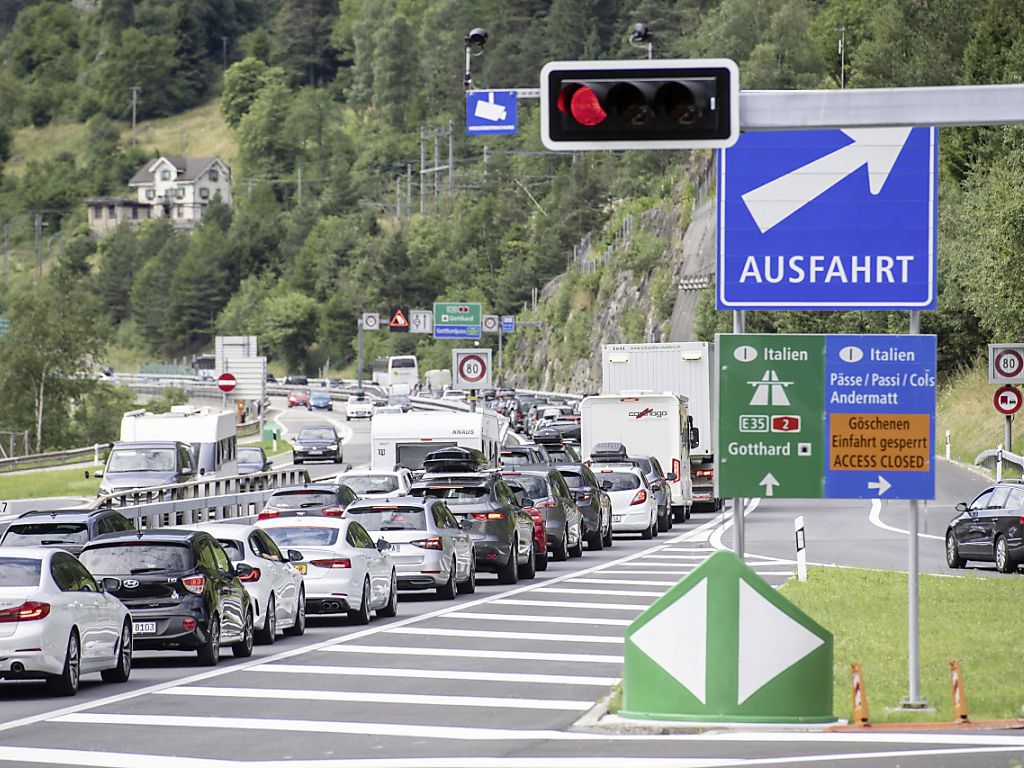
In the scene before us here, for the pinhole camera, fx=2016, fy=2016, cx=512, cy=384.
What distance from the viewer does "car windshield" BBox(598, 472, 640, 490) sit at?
139ft

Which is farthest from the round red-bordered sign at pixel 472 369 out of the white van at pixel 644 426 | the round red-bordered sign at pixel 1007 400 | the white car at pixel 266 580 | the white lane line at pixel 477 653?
the white lane line at pixel 477 653

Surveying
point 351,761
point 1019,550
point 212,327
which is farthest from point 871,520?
point 212,327

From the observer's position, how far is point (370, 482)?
38375mm

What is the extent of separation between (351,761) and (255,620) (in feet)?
30.2

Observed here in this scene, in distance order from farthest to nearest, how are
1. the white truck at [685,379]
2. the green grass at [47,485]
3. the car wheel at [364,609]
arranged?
the green grass at [47,485]
the white truck at [685,379]
the car wheel at [364,609]

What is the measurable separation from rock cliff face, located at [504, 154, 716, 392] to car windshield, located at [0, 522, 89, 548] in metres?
70.7

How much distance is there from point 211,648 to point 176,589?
0.71 metres

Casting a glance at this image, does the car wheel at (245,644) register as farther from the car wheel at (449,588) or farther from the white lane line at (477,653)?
the car wheel at (449,588)

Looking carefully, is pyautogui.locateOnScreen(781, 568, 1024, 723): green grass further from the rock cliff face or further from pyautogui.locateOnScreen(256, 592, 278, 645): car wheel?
the rock cliff face

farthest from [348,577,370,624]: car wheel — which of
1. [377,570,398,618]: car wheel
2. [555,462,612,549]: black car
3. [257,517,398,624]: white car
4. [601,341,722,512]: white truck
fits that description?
[601,341,722,512]: white truck

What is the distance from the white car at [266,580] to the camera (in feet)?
74.4

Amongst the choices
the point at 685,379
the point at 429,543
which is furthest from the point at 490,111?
the point at 429,543

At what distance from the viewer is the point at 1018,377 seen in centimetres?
4347

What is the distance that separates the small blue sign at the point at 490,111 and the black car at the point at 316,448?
3542 centimetres
